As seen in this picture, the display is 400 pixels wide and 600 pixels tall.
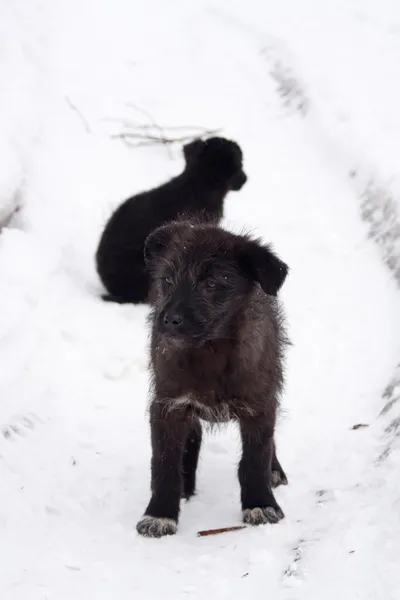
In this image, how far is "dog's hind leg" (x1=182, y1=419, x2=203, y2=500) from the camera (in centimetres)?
562

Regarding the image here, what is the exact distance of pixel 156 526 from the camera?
4906 mm

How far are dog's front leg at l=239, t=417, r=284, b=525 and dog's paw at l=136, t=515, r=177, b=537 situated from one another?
43 cm

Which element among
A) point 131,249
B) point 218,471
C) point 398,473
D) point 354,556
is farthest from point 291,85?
point 354,556

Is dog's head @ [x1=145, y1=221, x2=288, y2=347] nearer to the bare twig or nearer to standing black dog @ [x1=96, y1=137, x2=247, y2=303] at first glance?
standing black dog @ [x1=96, y1=137, x2=247, y2=303]

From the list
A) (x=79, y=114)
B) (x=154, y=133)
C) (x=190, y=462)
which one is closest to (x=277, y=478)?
(x=190, y=462)

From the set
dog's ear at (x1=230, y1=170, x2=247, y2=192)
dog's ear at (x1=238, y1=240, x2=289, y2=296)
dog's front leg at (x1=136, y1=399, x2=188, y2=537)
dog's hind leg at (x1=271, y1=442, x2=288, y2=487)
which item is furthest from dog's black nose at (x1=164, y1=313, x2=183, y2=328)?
dog's ear at (x1=230, y1=170, x2=247, y2=192)

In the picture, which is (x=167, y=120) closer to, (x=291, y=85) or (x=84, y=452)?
(x=291, y=85)

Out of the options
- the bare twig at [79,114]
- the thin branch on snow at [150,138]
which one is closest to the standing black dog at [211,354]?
the thin branch on snow at [150,138]

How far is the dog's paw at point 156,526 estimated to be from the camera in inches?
192

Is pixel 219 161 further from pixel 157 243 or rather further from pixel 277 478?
pixel 277 478

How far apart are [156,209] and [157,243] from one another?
4.20 meters

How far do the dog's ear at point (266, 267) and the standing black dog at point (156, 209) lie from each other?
13.3 ft

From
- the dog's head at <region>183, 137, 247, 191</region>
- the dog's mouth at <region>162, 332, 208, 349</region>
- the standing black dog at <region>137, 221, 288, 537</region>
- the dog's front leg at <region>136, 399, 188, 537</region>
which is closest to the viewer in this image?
the dog's mouth at <region>162, 332, 208, 349</region>

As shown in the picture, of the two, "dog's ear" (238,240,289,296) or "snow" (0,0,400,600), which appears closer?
"snow" (0,0,400,600)
